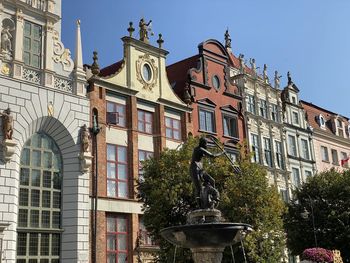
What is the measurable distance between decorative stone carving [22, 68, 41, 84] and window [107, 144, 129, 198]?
5.75m

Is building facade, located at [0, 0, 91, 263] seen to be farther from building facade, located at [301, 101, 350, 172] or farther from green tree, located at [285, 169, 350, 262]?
building facade, located at [301, 101, 350, 172]

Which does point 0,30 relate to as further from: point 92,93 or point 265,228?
point 265,228

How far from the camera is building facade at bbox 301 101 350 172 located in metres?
49.7

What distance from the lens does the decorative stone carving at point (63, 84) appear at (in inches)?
1103

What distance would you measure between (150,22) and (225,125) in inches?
390

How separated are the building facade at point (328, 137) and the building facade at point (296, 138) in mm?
1286

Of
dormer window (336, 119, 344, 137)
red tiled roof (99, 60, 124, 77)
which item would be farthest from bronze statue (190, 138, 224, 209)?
dormer window (336, 119, 344, 137)

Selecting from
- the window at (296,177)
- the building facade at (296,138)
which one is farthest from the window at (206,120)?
the window at (296,177)

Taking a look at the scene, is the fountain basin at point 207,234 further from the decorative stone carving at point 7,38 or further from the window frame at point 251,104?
the window frame at point 251,104

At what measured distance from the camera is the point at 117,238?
2909 cm

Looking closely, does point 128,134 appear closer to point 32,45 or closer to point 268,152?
point 32,45

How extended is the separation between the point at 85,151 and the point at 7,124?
4456 mm

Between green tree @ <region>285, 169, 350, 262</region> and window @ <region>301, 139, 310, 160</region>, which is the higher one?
window @ <region>301, 139, 310, 160</region>

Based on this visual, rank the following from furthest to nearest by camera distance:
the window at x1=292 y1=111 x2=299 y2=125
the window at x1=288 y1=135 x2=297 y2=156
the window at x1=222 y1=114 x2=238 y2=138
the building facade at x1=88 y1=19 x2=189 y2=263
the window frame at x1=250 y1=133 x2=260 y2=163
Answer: the window at x1=292 y1=111 x2=299 y2=125 → the window at x1=288 y1=135 x2=297 y2=156 → the window frame at x1=250 y1=133 x2=260 y2=163 → the window at x1=222 y1=114 x2=238 y2=138 → the building facade at x1=88 y1=19 x2=189 y2=263
